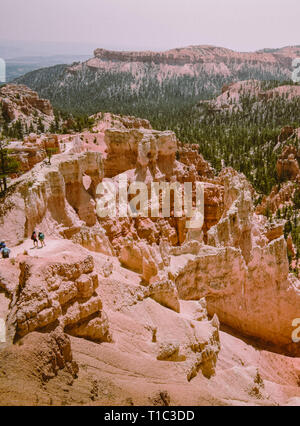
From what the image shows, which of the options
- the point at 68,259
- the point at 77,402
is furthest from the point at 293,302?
the point at 77,402

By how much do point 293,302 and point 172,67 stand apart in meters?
163

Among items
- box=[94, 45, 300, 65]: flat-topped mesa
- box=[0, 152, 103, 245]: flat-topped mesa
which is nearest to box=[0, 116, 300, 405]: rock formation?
box=[0, 152, 103, 245]: flat-topped mesa

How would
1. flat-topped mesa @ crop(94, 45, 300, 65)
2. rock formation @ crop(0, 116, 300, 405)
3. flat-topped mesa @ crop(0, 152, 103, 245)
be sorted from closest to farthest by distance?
1. rock formation @ crop(0, 116, 300, 405)
2. flat-topped mesa @ crop(0, 152, 103, 245)
3. flat-topped mesa @ crop(94, 45, 300, 65)

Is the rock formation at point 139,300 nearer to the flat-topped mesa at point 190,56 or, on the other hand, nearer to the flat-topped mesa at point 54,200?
the flat-topped mesa at point 54,200

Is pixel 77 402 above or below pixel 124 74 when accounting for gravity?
below

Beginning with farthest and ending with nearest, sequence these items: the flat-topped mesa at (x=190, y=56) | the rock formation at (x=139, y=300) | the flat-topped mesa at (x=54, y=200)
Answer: the flat-topped mesa at (x=190, y=56)
the flat-topped mesa at (x=54, y=200)
the rock formation at (x=139, y=300)

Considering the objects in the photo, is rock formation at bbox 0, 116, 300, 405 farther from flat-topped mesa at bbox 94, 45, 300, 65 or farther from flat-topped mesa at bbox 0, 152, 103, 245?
flat-topped mesa at bbox 94, 45, 300, 65

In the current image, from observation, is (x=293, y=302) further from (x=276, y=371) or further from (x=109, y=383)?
(x=109, y=383)

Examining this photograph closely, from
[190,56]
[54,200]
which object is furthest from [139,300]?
[190,56]

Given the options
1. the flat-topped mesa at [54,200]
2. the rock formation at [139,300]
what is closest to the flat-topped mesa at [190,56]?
the rock formation at [139,300]

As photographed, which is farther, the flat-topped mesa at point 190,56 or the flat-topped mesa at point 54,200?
the flat-topped mesa at point 190,56

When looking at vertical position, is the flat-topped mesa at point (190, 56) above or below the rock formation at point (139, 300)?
above

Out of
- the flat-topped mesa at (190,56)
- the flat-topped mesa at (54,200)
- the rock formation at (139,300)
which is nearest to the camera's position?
the rock formation at (139,300)

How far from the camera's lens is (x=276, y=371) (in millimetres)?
10336
